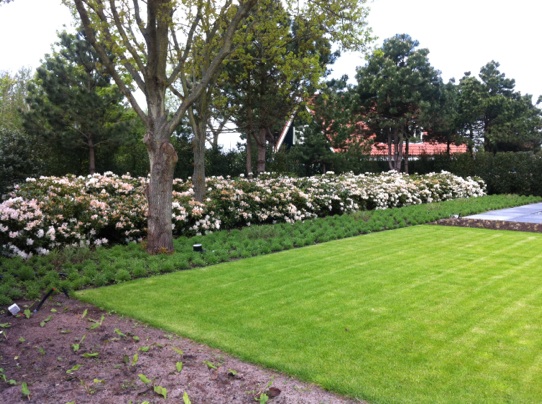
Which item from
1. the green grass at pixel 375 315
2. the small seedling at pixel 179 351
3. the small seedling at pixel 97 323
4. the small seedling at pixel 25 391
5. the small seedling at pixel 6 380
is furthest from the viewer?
the small seedling at pixel 97 323

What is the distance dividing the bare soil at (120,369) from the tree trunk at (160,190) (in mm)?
3068

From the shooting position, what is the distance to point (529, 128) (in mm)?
26906

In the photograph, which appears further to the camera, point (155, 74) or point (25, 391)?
point (155, 74)

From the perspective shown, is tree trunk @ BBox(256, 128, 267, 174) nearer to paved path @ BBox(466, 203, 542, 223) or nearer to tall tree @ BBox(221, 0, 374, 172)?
tall tree @ BBox(221, 0, 374, 172)

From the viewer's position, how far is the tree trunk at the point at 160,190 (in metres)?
7.52

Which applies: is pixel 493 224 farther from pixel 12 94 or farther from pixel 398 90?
pixel 12 94

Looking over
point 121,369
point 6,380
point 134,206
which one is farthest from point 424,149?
point 6,380

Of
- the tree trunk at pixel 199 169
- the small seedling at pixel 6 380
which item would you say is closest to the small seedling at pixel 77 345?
the small seedling at pixel 6 380

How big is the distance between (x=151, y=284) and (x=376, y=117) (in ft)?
70.4

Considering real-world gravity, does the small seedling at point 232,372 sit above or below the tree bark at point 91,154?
below

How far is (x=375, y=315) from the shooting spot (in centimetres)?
475

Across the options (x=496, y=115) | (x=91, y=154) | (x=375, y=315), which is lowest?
(x=375, y=315)

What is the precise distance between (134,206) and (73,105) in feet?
26.9

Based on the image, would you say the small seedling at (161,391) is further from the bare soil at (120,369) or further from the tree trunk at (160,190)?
the tree trunk at (160,190)
